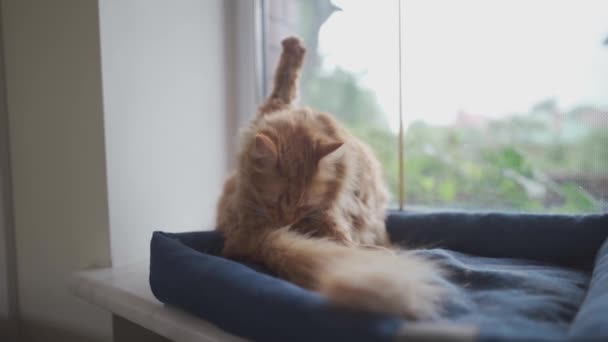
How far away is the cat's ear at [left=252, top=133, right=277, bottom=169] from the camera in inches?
37.1

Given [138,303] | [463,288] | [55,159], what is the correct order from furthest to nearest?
[55,159]
[138,303]
[463,288]

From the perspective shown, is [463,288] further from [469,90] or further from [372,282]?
[469,90]

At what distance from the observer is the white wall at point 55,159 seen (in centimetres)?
111

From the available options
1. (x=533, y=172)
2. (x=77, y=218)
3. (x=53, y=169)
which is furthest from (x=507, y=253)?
(x=53, y=169)

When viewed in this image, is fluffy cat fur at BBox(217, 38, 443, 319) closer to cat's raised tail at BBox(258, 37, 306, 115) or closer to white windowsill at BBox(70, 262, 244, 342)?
cat's raised tail at BBox(258, 37, 306, 115)

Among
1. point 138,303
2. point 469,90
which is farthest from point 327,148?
point 469,90

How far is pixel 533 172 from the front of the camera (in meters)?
1.31

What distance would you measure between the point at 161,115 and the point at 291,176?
1.75 ft

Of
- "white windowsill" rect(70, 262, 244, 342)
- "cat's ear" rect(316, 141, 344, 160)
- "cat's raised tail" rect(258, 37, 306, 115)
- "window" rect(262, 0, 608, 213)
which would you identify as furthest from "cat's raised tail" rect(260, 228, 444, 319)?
"window" rect(262, 0, 608, 213)

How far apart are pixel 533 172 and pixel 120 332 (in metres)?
1.30

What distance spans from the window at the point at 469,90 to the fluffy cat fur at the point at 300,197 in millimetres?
311

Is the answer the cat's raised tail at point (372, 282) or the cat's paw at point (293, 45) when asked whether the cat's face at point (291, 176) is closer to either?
the cat's raised tail at point (372, 282)

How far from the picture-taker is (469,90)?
135 centimetres

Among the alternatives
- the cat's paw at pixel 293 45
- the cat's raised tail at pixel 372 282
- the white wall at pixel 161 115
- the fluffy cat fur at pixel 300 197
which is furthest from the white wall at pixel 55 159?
the cat's raised tail at pixel 372 282
